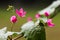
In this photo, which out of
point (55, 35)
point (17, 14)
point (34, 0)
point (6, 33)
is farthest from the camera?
point (34, 0)

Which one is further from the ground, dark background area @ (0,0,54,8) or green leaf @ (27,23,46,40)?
dark background area @ (0,0,54,8)

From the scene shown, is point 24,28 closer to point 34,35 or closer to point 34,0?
point 34,35

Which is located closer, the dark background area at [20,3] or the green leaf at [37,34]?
the green leaf at [37,34]

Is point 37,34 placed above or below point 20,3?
below

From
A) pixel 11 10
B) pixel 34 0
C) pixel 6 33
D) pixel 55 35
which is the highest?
pixel 34 0

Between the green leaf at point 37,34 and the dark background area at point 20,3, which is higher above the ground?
the dark background area at point 20,3

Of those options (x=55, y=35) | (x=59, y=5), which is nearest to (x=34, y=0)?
(x=55, y=35)

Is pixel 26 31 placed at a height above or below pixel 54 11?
below

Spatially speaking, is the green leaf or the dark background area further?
the dark background area

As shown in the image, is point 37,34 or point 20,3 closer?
point 37,34

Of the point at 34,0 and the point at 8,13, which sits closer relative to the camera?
the point at 8,13

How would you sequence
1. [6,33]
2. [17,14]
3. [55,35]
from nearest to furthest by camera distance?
[6,33]
[17,14]
[55,35]
